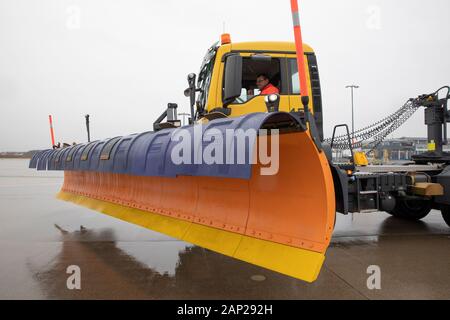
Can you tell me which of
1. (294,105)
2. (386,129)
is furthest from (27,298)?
(386,129)

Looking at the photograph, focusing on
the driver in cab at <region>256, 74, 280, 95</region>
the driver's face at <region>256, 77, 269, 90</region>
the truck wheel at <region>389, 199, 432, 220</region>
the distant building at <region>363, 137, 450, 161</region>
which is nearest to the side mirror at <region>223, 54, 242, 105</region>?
the driver in cab at <region>256, 74, 280, 95</region>

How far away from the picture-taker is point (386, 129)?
7.05m

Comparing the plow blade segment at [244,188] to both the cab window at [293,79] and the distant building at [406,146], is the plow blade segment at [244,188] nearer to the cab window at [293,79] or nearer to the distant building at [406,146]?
the cab window at [293,79]

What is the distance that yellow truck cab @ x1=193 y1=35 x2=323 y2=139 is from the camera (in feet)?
12.1

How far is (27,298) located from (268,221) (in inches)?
92.8

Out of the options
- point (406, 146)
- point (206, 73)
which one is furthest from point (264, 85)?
point (406, 146)

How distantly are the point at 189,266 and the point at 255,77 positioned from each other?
8.13 feet

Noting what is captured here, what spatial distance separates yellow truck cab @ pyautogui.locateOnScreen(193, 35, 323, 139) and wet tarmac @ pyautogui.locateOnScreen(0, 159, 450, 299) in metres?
1.80

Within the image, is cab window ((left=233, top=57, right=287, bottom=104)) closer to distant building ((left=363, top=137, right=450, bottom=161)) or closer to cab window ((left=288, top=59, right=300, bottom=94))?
cab window ((left=288, top=59, right=300, bottom=94))

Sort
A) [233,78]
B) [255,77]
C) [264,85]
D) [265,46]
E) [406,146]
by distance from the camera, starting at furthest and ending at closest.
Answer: [406,146] < [255,77] < [265,46] < [264,85] < [233,78]

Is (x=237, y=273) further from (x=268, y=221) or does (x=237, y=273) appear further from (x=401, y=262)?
(x=401, y=262)

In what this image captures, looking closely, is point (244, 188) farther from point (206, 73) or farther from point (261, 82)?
point (206, 73)

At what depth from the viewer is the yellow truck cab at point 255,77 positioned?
3.70 metres

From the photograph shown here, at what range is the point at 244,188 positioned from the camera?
3.13 m
